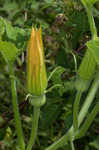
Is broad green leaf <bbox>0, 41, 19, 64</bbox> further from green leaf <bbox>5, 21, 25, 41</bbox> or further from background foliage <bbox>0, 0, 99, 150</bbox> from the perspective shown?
green leaf <bbox>5, 21, 25, 41</bbox>

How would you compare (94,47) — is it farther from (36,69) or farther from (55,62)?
(55,62)

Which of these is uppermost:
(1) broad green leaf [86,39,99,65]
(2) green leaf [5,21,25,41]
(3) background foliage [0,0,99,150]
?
(1) broad green leaf [86,39,99,65]

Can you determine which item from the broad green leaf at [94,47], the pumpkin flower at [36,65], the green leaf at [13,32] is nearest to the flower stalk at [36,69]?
Result: the pumpkin flower at [36,65]

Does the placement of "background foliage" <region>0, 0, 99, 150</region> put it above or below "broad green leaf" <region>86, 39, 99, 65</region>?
below

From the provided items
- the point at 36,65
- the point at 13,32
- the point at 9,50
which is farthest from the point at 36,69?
the point at 13,32

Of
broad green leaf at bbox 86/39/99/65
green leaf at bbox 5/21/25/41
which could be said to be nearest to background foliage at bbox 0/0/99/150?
green leaf at bbox 5/21/25/41

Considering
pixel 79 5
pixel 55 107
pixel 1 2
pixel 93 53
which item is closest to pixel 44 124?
pixel 55 107

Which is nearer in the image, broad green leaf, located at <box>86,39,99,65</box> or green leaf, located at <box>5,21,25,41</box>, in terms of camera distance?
broad green leaf, located at <box>86,39,99,65</box>

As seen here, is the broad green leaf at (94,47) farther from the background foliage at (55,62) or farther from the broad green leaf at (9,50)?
the broad green leaf at (9,50)

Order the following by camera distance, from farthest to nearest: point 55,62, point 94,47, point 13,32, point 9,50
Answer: point 55,62, point 13,32, point 9,50, point 94,47

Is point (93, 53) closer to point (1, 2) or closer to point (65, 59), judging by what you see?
point (65, 59)
